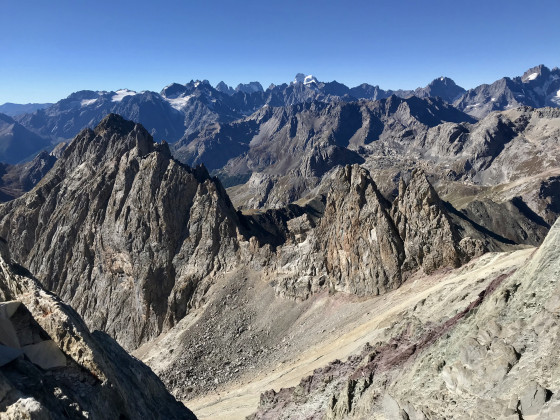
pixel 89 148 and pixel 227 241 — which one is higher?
pixel 89 148

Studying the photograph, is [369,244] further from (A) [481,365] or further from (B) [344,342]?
(A) [481,365]

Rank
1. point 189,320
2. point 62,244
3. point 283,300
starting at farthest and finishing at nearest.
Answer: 1. point 62,244
2. point 189,320
3. point 283,300

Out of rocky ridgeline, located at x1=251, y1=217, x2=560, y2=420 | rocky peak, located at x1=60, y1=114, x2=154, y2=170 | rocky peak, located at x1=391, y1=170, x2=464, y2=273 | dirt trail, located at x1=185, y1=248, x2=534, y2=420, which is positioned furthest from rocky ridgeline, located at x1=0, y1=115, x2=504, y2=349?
rocky ridgeline, located at x1=251, y1=217, x2=560, y2=420

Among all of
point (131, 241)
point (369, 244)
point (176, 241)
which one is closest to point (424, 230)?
point (369, 244)

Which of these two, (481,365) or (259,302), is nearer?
(481,365)

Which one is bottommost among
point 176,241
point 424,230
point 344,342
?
point 344,342

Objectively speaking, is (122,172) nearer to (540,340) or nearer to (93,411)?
(93,411)

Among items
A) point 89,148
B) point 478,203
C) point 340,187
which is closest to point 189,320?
point 340,187
